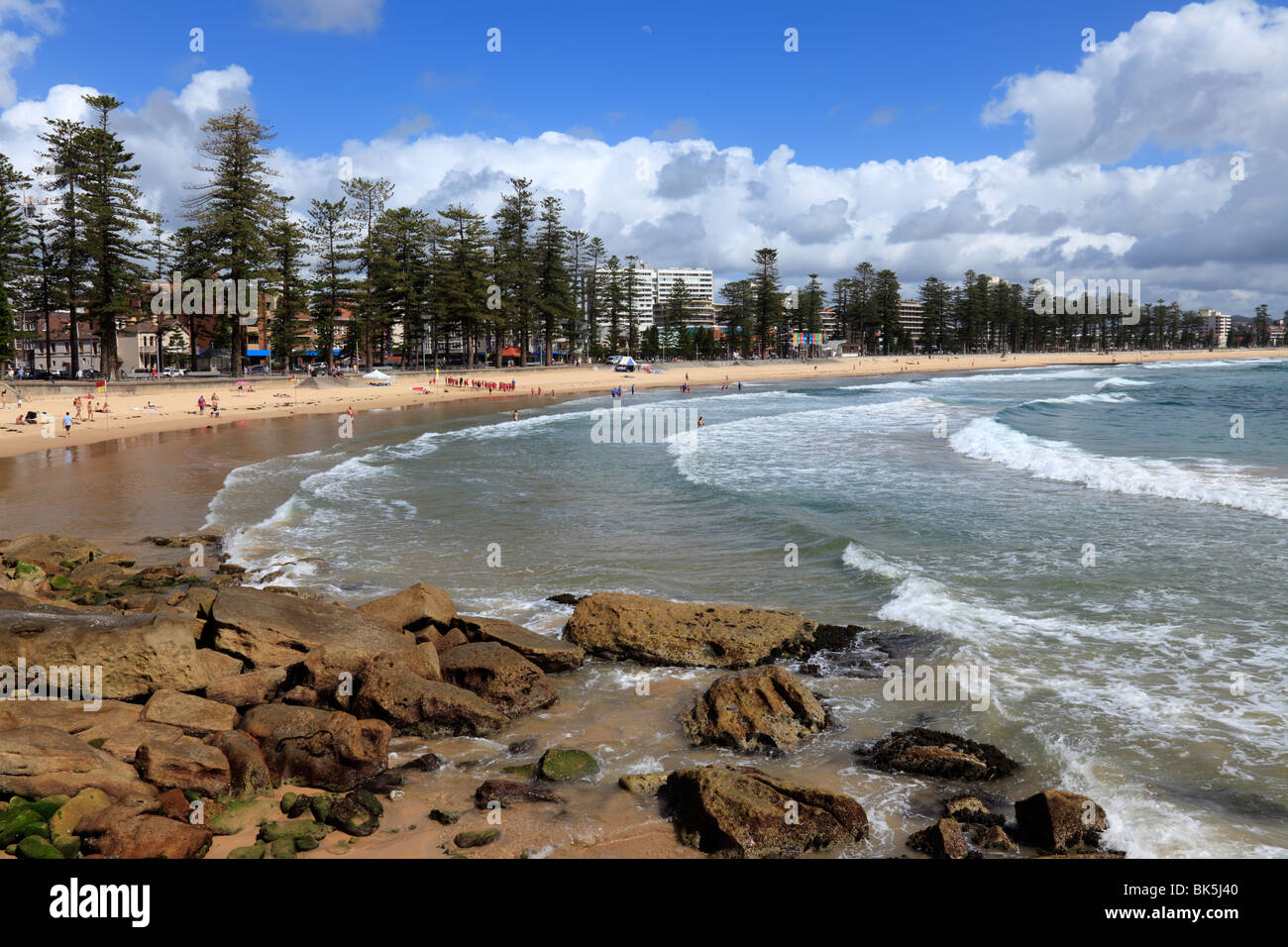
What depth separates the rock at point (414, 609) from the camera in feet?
31.2

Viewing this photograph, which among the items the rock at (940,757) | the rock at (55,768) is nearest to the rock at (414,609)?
the rock at (55,768)

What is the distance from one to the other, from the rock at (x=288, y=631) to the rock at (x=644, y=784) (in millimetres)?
3154

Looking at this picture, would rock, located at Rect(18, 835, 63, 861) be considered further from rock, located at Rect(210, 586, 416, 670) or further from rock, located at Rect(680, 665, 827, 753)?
rock, located at Rect(680, 665, 827, 753)

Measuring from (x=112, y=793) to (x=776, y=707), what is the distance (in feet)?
17.5

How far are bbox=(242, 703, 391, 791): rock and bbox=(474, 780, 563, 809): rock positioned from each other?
1029mm

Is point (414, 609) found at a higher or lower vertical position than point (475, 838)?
higher

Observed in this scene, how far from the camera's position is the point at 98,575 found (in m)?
11.7

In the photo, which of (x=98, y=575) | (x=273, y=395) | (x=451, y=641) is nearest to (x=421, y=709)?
(x=451, y=641)

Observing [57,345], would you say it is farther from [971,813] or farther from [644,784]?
[971,813]

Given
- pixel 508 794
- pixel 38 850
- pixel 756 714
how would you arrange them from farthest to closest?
pixel 756 714
pixel 508 794
pixel 38 850

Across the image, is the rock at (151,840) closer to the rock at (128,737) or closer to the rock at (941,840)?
the rock at (128,737)

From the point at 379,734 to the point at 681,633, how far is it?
12.3 feet

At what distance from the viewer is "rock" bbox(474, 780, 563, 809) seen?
6.03m

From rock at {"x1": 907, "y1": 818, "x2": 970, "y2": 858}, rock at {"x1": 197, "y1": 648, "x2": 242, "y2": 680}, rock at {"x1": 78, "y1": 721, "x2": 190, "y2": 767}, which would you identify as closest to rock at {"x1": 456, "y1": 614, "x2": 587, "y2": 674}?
rock at {"x1": 197, "y1": 648, "x2": 242, "y2": 680}
